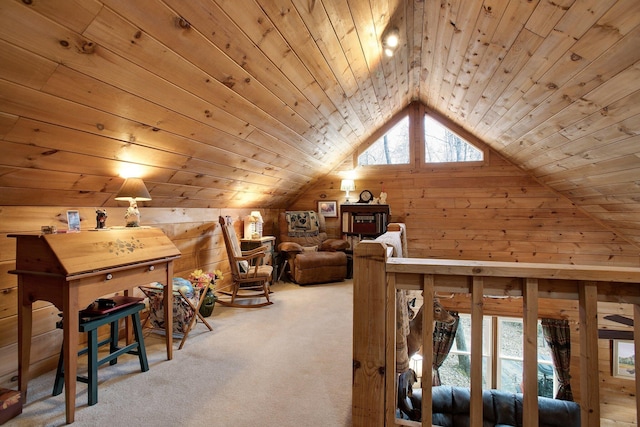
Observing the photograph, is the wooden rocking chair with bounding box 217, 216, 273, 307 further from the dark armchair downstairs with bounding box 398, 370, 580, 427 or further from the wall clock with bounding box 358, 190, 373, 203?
the wall clock with bounding box 358, 190, 373, 203

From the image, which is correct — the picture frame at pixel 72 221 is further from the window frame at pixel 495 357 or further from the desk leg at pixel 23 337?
the window frame at pixel 495 357

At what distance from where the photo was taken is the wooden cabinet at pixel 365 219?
536 centimetres

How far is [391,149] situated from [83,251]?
497 cm

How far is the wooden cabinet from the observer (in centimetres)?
536

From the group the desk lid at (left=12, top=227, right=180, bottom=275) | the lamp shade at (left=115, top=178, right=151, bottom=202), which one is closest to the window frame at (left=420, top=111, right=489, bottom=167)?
the lamp shade at (left=115, top=178, right=151, bottom=202)

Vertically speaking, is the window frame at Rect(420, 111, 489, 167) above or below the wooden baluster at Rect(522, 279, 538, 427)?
above

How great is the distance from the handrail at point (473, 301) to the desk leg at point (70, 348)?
1.52 metres

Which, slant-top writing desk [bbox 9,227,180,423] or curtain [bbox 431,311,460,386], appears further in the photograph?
curtain [bbox 431,311,460,386]

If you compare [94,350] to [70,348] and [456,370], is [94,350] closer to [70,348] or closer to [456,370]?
[70,348]

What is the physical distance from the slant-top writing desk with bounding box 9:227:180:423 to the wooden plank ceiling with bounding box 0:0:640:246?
0.47 m

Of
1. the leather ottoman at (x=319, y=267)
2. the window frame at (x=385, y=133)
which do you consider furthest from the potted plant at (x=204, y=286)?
the window frame at (x=385, y=133)

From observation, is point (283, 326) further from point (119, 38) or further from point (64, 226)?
point (119, 38)

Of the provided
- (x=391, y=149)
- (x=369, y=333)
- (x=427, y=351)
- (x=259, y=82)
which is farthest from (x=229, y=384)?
(x=391, y=149)

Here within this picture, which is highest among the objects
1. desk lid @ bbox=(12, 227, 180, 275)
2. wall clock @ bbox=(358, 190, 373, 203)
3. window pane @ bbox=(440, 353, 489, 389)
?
wall clock @ bbox=(358, 190, 373, 203)
